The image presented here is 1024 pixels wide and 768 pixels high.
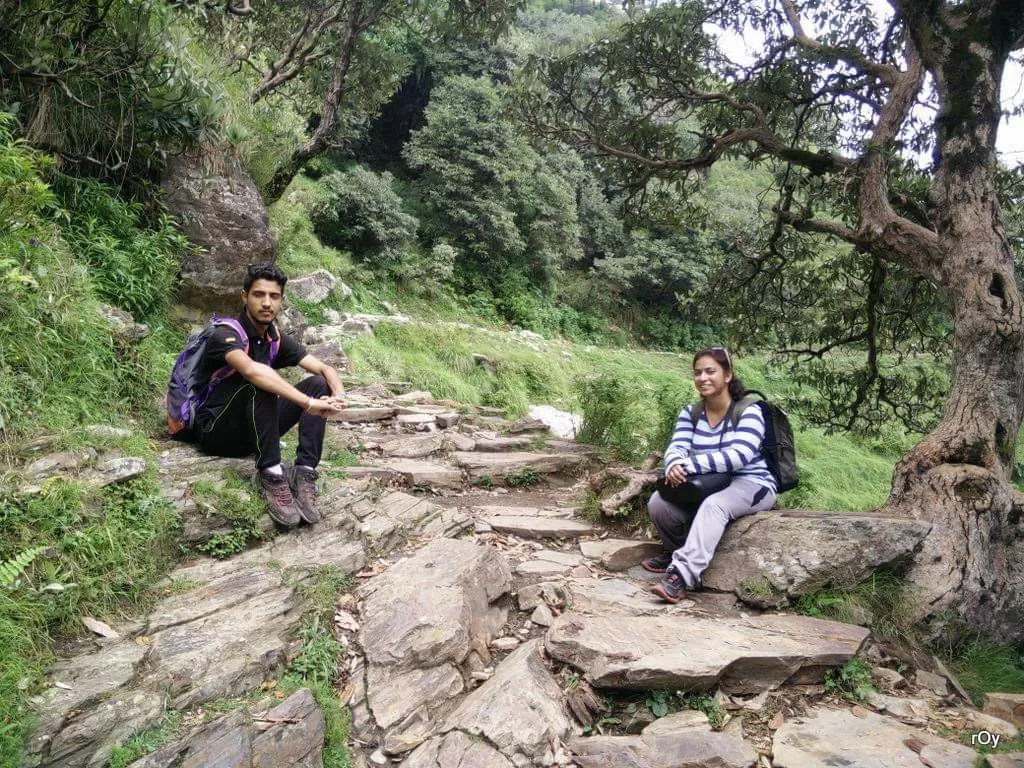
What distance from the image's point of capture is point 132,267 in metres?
5.18

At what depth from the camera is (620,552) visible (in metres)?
4.57

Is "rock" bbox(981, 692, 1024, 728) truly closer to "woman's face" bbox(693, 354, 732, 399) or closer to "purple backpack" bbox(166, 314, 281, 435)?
"woman's face" bbox(693, 354, 732, 399)

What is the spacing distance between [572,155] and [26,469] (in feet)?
71.2

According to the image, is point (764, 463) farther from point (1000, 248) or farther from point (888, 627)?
point (1000, 248)

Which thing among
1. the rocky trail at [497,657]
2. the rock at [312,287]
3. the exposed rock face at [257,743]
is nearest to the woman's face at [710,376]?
the rocky trail at [497,657]

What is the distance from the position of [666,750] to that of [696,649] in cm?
64

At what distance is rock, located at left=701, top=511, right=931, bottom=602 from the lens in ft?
12.8

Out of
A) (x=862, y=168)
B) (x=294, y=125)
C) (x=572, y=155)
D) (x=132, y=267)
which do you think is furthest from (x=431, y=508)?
(x=572, y=155)

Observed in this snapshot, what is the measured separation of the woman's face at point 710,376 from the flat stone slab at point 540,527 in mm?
1742

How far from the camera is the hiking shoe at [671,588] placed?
391 cm

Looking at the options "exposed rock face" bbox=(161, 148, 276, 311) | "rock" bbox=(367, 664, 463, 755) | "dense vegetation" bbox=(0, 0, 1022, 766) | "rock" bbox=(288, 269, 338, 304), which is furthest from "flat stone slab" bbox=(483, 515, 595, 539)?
"rock" bbox=(288, 269, 338, 304)

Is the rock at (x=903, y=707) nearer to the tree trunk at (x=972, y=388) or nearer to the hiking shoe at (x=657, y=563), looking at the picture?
the tree trunk at (x=972, y=388)

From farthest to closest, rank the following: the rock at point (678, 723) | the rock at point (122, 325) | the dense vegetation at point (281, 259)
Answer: the rock at point (122, 325)
the dense vegetation at point (281, 259)
the rock at point (678, 723)

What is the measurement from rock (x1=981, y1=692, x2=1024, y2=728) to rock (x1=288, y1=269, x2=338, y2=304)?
11.6m
